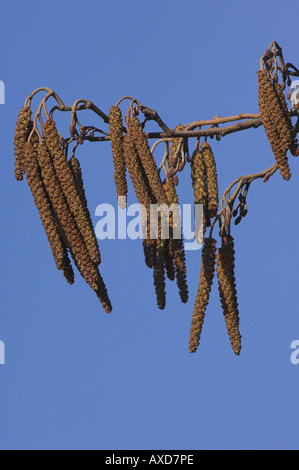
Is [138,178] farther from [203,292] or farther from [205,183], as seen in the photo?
[203,292]

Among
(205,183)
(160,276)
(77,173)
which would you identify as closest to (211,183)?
(205,183)

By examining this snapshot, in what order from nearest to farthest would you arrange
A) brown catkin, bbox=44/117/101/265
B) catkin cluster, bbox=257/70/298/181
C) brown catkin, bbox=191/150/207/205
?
1. brown catkin, bbox=44/117/101/265
2. catkin cluster, bbox=257/70/298/181
3. brown catkin, bbox=191/150/207/205

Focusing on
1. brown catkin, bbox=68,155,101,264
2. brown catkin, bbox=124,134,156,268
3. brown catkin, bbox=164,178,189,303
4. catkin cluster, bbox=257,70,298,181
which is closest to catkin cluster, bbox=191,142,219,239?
brown catkin, bbox=164,178,189,303

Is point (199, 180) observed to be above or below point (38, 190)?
above

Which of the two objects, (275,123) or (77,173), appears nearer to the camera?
(275,123)

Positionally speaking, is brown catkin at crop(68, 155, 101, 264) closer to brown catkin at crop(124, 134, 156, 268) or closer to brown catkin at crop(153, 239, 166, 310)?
brown catkin at crop(124, 134, 156, 268)

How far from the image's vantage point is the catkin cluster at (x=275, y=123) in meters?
6.71

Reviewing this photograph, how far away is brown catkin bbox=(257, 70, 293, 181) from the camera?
22.0ft

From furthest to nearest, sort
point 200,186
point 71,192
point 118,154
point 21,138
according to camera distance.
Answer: point 200,186 < point 118,154 < point 21,138 < point 71,192

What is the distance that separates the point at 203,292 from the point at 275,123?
129 cm

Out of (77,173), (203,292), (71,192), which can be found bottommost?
(203,292)

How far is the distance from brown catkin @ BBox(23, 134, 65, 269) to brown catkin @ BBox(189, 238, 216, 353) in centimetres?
109

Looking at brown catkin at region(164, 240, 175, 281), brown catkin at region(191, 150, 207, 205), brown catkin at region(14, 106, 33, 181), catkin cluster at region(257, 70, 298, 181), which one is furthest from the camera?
brown catkin at region(164, 240, 175, 281)

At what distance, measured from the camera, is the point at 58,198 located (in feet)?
21.2
